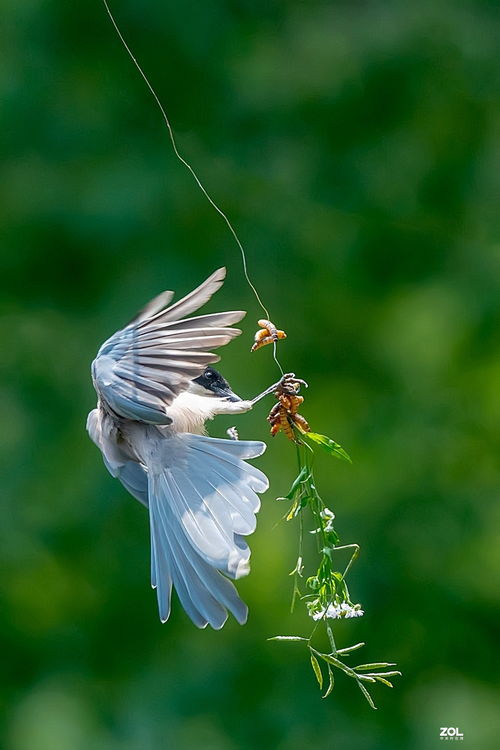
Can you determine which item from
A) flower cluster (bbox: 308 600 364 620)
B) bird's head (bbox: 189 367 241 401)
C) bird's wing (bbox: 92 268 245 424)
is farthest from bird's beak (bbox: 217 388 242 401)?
flower cluster (bbox: 308 600 364 620)

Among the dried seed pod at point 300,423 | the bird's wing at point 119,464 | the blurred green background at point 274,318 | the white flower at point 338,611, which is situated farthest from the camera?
the blurred green background at point 274,318

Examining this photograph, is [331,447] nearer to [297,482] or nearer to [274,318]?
[297,482]

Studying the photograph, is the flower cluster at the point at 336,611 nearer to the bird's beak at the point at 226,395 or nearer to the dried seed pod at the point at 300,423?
the dried seed pod at the point at 300,423

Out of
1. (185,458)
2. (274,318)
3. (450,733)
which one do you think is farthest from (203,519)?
(274,318)

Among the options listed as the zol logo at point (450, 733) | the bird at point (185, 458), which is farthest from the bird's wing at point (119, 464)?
the zol logo at point (450, 733)

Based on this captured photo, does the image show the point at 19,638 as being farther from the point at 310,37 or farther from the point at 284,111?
the point at 310,37

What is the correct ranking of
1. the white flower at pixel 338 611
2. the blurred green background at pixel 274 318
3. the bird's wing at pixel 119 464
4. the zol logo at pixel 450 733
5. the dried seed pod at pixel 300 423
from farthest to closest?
the blurred green background at pixel 274 318, the zol logo at pixel 450 733, the bird's wing at pixel 119 464, the dried seed pod at pixel 300 423, the white flower at pixel 338 611
